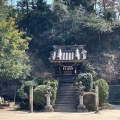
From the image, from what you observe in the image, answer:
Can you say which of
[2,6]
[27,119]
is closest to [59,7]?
[2,6]

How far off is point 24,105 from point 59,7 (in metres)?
17.0

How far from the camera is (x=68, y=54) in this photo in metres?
32.1

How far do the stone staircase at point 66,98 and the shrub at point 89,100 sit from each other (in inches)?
43.7

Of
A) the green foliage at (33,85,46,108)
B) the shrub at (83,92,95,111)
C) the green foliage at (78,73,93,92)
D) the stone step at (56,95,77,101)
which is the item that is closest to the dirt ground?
the shrub at (83,92,95,111)

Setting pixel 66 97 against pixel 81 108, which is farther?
pixel 66 97

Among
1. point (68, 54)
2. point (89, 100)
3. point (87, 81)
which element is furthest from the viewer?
point (68, 54)

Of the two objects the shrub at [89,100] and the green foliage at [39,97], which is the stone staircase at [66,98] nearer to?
A: the shrub at [89,100]

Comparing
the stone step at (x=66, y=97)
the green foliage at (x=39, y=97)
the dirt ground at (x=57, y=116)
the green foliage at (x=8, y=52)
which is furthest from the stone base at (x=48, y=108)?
the green foliage at (x=8, y=52)

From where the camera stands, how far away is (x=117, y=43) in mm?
36469

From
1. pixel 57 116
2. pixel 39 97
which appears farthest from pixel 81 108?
pixel 57 116

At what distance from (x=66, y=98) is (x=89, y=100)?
2.79 metres

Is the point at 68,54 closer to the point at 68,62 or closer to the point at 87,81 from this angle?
the point at 68,62

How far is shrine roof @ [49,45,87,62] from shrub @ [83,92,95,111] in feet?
22.2

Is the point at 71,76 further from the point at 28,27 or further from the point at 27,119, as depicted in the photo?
the point at 27,119
